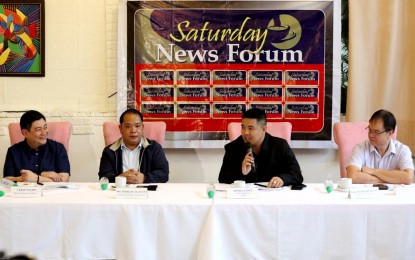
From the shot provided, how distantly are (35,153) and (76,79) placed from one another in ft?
3.23

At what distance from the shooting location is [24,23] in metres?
4.18

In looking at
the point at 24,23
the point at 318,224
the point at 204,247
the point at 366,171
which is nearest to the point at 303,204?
the point at 318,224

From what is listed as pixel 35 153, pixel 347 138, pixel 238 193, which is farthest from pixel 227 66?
pixel 238 193

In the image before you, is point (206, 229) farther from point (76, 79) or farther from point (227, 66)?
point (76, 79)

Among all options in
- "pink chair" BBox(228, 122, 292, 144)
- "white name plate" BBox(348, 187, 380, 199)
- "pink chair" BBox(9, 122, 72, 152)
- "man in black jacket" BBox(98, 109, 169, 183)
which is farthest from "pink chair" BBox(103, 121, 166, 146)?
"white name plate" BBox(348, 187, 380, 199)

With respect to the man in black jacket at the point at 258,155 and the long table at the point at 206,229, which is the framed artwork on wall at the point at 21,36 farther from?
the long table at the point at 206,229

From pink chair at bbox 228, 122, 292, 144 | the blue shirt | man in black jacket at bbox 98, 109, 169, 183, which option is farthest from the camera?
pink chair at bbox 228, 122, 292, 144

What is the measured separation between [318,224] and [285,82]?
2.06m

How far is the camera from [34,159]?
3.46m

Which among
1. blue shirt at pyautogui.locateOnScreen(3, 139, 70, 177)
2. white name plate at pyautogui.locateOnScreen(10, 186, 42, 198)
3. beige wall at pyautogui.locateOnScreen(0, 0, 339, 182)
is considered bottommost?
white name plate at pyautogui.locateOnScreen(10, 186, 42, 198)

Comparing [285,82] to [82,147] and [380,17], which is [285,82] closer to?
[380,17]

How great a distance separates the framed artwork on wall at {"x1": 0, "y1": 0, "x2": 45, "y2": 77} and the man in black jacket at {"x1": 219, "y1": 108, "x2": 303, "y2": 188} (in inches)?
75.1

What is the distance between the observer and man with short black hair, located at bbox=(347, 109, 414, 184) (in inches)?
120

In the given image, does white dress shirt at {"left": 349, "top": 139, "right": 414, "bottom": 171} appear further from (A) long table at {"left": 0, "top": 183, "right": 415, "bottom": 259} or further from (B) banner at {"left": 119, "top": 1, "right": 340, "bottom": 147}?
(B) banner at {"left": 119, "top": 1, "right": 340, "bottom": 147}
